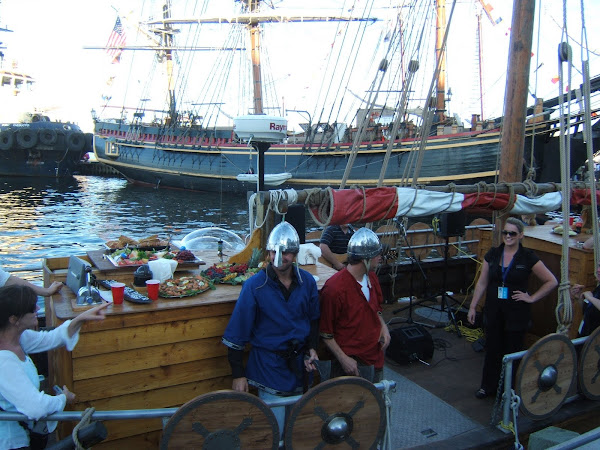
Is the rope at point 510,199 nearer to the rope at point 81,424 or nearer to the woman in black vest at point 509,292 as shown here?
the woman in black vest at point 509,292

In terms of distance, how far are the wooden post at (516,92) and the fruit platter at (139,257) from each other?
401 centimetres

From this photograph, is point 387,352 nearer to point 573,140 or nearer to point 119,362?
point 119,362

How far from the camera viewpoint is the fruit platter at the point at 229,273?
4.07 metres

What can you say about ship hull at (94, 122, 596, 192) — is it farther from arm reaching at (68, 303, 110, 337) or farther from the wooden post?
arm reaching at (68, 303, 110, 337)

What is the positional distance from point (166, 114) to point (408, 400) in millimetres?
51784

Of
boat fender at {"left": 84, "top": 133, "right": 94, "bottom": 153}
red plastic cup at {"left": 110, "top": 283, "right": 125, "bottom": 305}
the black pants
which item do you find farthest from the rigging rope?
boat fender at {"left": 84, "top": 133, "right": 94, "bottom": 153}

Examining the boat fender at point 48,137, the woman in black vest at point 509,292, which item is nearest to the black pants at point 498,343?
the woman in black vest at point 509,292

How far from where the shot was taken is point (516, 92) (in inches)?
236

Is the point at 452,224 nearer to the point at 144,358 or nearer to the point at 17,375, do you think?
the point at 144,358

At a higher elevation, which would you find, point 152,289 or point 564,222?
point 564,222

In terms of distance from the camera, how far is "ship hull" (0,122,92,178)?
47.5 meters

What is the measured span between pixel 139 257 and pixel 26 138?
170 feet

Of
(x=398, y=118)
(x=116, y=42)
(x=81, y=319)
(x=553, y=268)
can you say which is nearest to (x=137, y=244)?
(x=81, y=319)

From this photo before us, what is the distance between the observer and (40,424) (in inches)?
98.2
